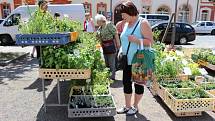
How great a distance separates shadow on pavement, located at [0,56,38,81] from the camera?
779 cm

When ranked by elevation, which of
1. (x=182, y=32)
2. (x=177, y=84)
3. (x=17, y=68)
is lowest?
(x=17, y=68)

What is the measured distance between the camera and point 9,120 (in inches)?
186

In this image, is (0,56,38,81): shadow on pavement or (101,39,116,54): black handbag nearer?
(101,39,116,54): black handbag

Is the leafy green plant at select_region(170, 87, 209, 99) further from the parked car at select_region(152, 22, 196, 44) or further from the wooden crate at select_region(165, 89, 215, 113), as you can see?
the parked car at select_region(152, 22, 196, 44)

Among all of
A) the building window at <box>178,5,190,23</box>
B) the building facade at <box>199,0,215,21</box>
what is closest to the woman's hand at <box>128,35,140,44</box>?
the building window at <box>178,5,190,23</box>

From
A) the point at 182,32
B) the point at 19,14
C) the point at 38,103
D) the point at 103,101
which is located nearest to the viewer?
the point at 103,101

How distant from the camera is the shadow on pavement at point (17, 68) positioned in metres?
7.79

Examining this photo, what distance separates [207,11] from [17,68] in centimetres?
2952

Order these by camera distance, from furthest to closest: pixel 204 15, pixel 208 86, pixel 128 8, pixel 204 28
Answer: pixel 204 15, pixel 204 28, pixel 208 86, pixel 128 8

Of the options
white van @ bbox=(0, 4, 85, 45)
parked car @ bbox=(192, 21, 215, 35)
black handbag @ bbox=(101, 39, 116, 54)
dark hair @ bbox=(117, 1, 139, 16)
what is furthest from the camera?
parked car @ bbox=(192, 21, 215, 35)

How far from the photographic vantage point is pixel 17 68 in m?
8.86

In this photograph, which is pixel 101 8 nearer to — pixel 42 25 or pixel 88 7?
pixel 88 7

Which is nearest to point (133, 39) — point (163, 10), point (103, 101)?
point (103, 101)

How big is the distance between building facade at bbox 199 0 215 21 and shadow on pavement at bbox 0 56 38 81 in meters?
27.3
